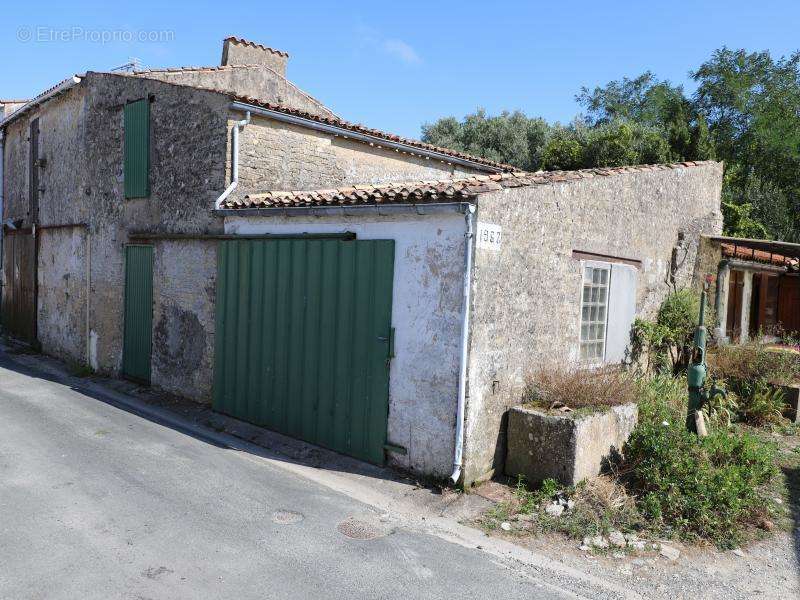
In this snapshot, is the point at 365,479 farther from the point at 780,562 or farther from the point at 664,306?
the point at 664,306

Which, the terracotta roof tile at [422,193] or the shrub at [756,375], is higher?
the terracotta roof tile at [422,193]

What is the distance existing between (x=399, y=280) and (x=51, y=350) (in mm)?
10982

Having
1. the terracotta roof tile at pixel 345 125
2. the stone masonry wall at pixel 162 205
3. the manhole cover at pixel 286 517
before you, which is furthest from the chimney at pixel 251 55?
the manhole cover at pixel 286 517

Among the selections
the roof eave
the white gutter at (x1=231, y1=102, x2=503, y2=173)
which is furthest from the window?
the white gutter at (x1=231, y1=102, x2=503, y2=173)

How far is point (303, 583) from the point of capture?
432 centimetres

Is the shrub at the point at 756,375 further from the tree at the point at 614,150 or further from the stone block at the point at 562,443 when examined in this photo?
the tree at the point at 614,150

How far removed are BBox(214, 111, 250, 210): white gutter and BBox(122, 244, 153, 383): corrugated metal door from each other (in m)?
2.30

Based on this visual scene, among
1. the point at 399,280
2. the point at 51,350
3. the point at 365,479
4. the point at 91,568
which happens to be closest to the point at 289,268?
the point at 399,280

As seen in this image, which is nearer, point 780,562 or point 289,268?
point 780,562

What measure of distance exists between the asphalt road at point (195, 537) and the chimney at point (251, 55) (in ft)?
31.5

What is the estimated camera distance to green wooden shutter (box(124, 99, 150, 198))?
35.1ft

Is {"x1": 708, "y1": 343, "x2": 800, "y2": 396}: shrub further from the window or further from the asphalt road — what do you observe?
the asphalt road

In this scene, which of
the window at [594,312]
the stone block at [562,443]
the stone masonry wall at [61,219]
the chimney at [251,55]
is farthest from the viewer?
the chimney at [251,55]

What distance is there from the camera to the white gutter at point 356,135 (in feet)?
30.6
